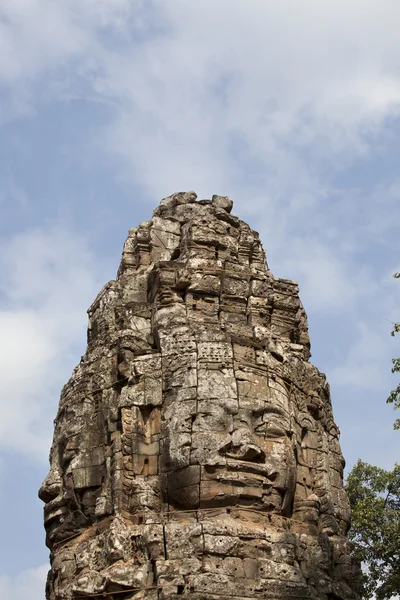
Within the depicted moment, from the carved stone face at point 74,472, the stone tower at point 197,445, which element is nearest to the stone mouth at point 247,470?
the stone tower at point 197,445

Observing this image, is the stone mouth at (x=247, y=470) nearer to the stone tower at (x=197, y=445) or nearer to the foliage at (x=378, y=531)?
the stone tower at (x=197, y=445)

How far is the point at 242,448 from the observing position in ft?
50.1

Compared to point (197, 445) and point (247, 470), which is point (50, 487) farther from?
point (247, 470)

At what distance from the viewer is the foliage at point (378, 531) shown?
77.3ft

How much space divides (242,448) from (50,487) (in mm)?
3603

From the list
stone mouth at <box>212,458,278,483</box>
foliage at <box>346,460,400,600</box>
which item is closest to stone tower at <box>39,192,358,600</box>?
stone mouth at <box>212,458,278,483</box>

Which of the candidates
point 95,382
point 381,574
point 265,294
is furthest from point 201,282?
point 381,574

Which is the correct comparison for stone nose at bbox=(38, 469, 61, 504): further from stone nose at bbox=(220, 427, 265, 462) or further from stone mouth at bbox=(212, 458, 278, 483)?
stone nose at bbox=(220, 427, 265, 462)

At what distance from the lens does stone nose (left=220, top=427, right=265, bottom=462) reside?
1527cm

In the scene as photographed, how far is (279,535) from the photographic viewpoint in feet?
49.3

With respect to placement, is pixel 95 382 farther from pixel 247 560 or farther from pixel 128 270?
pixel 247 560

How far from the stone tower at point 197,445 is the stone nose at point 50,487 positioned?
0.03 metres

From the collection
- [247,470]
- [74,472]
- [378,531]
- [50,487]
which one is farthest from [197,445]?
[378,531]

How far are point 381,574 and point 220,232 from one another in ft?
33.3
